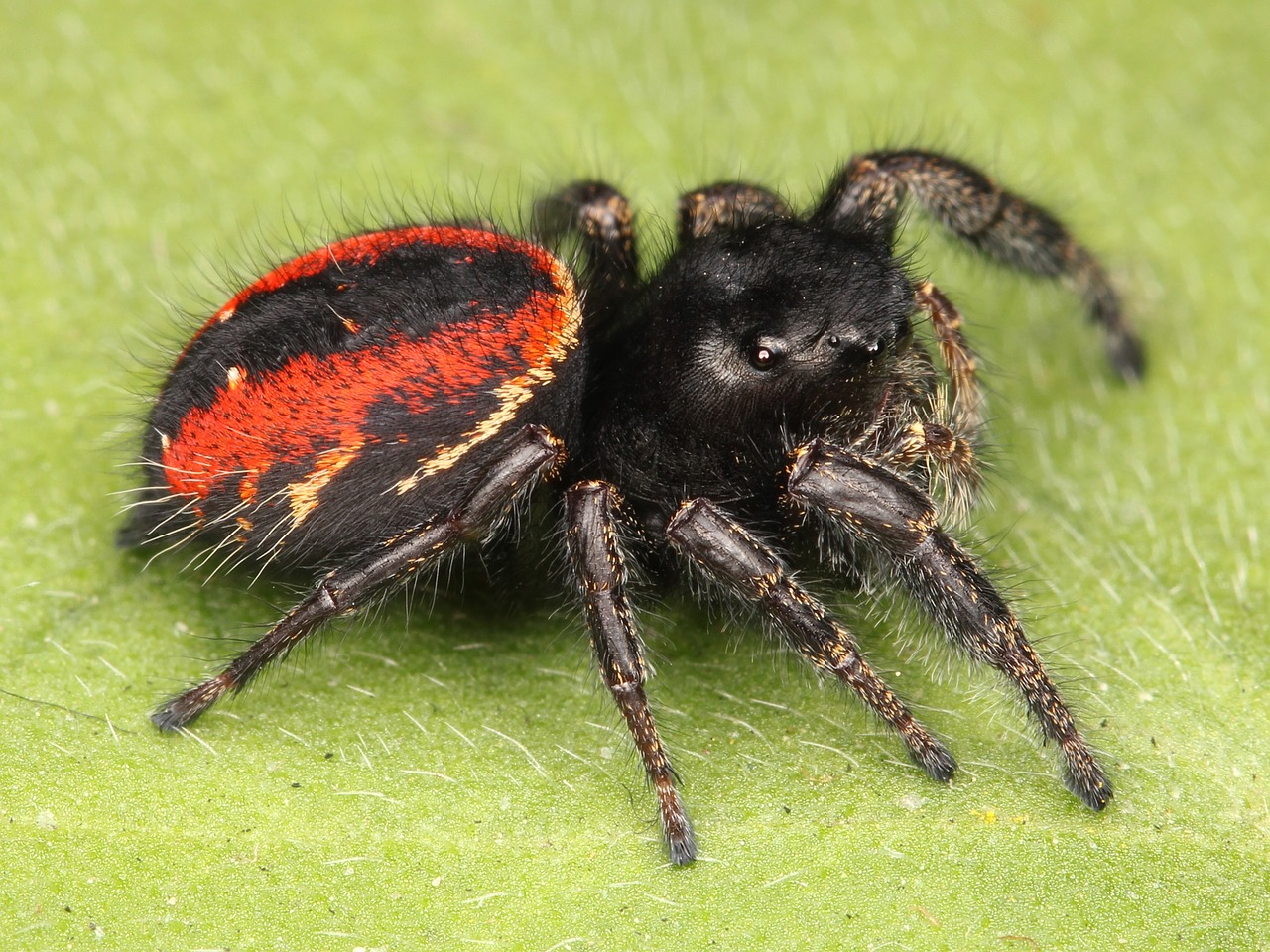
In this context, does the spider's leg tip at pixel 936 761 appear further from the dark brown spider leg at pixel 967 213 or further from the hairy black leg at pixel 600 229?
the hairy black leg at pixel 600 229

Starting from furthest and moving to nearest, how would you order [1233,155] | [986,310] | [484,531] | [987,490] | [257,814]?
[1233,155] < [986,310] < [987,490] < [484,531] < [257,814]

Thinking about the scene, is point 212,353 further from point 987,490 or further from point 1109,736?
point 1109,736

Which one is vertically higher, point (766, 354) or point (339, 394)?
point (339, 394)

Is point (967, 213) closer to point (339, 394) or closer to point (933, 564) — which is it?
point (933, 564)

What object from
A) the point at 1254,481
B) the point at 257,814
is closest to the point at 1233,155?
the point at 1254,481

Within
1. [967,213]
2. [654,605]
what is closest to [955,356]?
[967,213]

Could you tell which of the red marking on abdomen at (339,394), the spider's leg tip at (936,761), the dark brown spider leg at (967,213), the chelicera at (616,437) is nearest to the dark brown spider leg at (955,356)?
the chelicera at (616,437)

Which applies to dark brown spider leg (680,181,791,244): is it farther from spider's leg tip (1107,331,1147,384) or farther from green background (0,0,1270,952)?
spider's leg tip (1107,331,1147,384)
